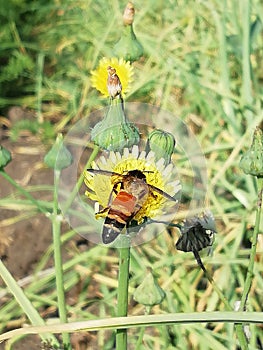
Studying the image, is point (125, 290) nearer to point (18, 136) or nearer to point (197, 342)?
point (197, 342)

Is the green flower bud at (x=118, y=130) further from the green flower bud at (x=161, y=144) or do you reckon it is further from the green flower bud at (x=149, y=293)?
the green flower bud at (x=149, y=293)

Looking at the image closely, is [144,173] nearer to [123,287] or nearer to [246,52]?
[123,287]

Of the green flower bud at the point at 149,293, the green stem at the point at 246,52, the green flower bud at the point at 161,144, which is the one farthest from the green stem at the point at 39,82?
the green flower bud at the point at 161,144

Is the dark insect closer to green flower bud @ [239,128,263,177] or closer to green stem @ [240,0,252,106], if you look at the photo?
green flower bud @ [239,128,263,177]

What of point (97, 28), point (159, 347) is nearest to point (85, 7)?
point (97, 28)

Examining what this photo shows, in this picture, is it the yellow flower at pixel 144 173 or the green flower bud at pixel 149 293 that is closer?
the yellow flower at pixel 144 173

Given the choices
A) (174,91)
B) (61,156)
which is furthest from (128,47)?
(174,91)

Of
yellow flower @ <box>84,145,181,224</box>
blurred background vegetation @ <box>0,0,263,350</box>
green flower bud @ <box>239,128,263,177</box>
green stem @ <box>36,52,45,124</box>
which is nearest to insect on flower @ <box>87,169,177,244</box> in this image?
yellow flower @ <box>84,145,181,224</box>
